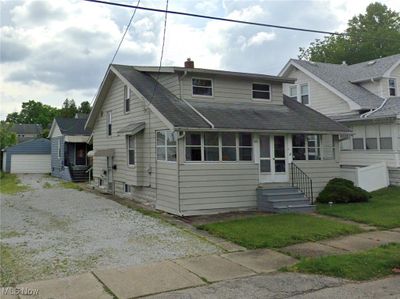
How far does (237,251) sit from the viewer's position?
833cm

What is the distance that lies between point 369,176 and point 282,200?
20.7ft

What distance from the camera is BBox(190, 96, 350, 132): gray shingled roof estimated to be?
1364cm

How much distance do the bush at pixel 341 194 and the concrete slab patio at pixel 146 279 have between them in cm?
898

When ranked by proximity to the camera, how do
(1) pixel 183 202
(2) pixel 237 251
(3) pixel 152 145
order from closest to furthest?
1. (2) pixel 237 251
2. (1) pixel 183 202
3. (3) pixel 152 145

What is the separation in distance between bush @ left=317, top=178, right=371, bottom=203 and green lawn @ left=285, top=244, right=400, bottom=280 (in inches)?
265

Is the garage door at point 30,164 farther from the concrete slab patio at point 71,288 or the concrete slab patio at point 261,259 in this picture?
the concrete slab patio at point 71,288

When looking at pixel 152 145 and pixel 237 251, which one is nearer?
pixel 237 251

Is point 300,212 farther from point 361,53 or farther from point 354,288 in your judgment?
point 361,53

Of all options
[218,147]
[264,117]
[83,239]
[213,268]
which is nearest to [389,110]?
[264,117]

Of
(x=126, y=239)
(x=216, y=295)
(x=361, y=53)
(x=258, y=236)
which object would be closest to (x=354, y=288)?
(x=216, y=295)

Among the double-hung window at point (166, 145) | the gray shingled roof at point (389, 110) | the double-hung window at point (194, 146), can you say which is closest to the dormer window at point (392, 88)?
the gray shingled roof at point (389, 110)

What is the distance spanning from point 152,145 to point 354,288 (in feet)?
32.7

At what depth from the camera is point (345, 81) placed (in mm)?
24500

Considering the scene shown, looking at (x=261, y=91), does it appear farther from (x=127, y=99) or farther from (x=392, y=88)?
(x=392, y=88)
